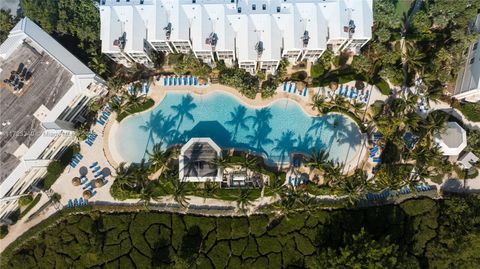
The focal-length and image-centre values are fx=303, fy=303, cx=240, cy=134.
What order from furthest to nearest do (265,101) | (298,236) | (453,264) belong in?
(265,101), (298,236), (453,264)

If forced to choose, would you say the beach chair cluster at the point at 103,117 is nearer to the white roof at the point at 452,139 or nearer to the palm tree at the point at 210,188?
the palm tree at the point at 210,188

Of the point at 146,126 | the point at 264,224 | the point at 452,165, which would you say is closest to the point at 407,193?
the point at 452,165

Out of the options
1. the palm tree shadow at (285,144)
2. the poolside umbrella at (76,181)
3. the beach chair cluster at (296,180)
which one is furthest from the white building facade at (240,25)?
the poolside umbrella at (76,181)

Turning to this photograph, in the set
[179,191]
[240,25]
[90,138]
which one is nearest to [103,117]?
[90,138]

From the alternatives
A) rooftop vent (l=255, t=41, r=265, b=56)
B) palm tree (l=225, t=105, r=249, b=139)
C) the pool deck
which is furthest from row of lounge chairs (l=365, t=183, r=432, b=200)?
rooftop vent (l=255, t=41, r=265, b=56)

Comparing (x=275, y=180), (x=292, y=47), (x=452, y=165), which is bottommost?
(x=275, y=180)

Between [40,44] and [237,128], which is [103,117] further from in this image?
[237,128]

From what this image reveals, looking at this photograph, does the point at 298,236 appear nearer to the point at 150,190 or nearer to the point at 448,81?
the point at 150,190
